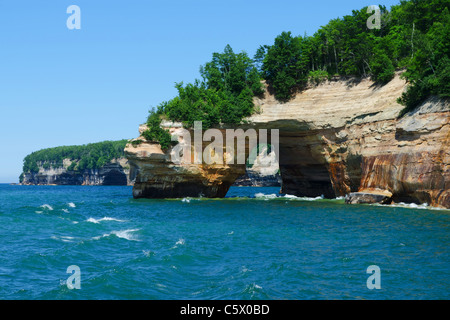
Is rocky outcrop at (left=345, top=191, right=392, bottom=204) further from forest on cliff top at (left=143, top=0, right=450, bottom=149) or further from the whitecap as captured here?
the whitecap

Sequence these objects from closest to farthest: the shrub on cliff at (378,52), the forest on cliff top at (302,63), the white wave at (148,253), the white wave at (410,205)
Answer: the white wave at (148,253), the white wave at (410,205), the shrub on cliff at (378,52), the forest on cliff top at (302,63)

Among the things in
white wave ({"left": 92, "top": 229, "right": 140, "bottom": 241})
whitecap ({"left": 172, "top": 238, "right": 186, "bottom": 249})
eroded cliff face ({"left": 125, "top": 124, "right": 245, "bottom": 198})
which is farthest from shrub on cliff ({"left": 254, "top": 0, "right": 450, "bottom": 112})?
white wave ({"left": 92, "top": 229, "right": 140, "bottom": 241})

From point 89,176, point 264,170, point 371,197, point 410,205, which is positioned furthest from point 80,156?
point 410,205

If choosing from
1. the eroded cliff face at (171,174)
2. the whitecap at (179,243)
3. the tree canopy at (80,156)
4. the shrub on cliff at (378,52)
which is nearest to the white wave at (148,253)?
the whitecap at (179,243)

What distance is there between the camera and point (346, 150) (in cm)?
4603

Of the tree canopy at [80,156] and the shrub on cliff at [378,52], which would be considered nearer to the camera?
the shrub on cliff at [378,52]

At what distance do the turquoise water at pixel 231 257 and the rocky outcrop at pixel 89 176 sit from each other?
127 m

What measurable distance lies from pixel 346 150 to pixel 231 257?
30.5 m

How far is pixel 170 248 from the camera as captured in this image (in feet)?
68.1

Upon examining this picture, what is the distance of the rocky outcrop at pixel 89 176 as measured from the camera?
514 feet

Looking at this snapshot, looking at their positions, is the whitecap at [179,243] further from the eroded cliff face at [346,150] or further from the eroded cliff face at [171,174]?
the eroded cliff face at [171,174]

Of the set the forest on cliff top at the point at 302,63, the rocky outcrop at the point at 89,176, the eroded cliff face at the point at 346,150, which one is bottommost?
the rocky outcrop at the point at 89,176
